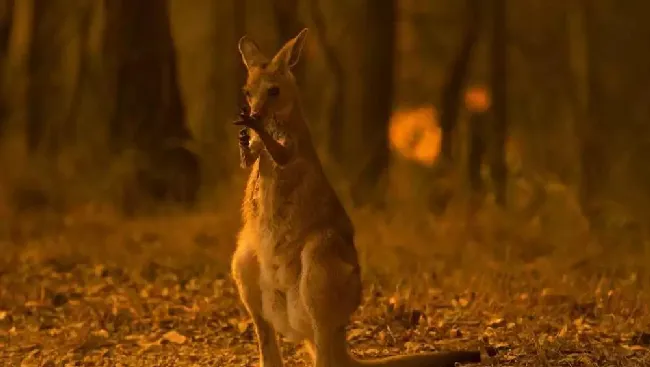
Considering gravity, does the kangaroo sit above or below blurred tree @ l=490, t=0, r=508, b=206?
below

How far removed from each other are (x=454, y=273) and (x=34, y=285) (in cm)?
330

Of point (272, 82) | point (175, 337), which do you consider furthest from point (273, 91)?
point (175, 337)

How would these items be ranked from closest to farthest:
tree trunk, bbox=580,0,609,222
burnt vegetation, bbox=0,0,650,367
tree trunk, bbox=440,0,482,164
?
burnt vegetation, bbox=0,0,650,367 → tree trunk, bbox=580,0,609,222 → tree trunk, bbox=440,0,482,164

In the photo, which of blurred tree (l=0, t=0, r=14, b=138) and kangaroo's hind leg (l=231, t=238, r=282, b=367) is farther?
blurred tree (l=0, t=0, r=14, b=138)

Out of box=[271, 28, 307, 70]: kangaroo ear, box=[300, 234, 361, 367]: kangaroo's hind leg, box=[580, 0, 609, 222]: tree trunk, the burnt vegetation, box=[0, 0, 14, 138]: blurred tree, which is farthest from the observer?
box=[0, 0, 14, 138]: blurred tree

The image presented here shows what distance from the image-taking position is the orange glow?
17.1 metres

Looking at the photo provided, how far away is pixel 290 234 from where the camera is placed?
4547mm

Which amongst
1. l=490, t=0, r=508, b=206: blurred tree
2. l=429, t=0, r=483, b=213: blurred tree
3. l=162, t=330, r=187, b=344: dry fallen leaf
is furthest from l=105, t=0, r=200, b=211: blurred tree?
l=162, t=330, r=187, b=344: dry fallen leaf

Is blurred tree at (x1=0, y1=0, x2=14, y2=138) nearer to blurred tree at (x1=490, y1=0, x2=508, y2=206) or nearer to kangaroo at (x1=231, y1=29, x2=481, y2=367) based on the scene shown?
blurred tree at (x1=490, y1=0, x2=508, y2=206)

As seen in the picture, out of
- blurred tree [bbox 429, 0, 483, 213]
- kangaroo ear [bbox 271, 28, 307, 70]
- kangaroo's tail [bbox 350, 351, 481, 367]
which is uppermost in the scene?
blurred tree [bbox 429, 0, 483, 213]

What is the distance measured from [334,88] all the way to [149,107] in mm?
2727

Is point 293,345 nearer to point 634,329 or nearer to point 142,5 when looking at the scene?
point 634,329

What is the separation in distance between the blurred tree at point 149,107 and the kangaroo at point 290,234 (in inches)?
285

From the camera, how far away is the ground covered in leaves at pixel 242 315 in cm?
583
